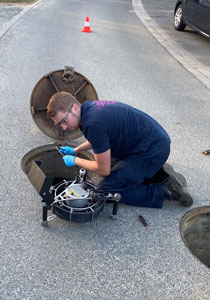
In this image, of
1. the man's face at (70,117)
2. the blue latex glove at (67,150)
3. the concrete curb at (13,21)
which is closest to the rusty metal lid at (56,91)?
the blue latex glove at (67,150)

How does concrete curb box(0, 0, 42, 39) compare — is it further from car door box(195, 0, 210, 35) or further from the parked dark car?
car door box(195, 0, 210, 35)

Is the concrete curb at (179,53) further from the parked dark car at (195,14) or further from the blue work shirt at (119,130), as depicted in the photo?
the blue work shirt at (119,130)

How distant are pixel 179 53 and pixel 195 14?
4.87 ft

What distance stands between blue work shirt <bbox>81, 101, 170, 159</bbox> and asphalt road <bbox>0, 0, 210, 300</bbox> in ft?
2.16

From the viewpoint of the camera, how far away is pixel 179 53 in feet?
29.8

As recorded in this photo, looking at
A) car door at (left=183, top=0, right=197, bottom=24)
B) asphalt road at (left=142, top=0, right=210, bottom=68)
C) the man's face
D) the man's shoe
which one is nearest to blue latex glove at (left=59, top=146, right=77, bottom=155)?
the man's face

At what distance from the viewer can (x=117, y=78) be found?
6973 mm

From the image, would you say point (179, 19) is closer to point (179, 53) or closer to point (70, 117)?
point (179, 53)

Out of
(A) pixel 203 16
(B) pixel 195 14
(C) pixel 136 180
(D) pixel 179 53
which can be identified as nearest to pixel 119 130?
(C) pixel 136 180

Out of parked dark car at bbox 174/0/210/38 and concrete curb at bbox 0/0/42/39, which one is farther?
concrete curb at bbox 0/0/42/39

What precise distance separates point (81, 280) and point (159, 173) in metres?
1.50

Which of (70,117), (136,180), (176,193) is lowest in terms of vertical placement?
(176,193)

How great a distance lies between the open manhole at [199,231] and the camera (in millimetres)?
3379

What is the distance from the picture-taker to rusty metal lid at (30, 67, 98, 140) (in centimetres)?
412
